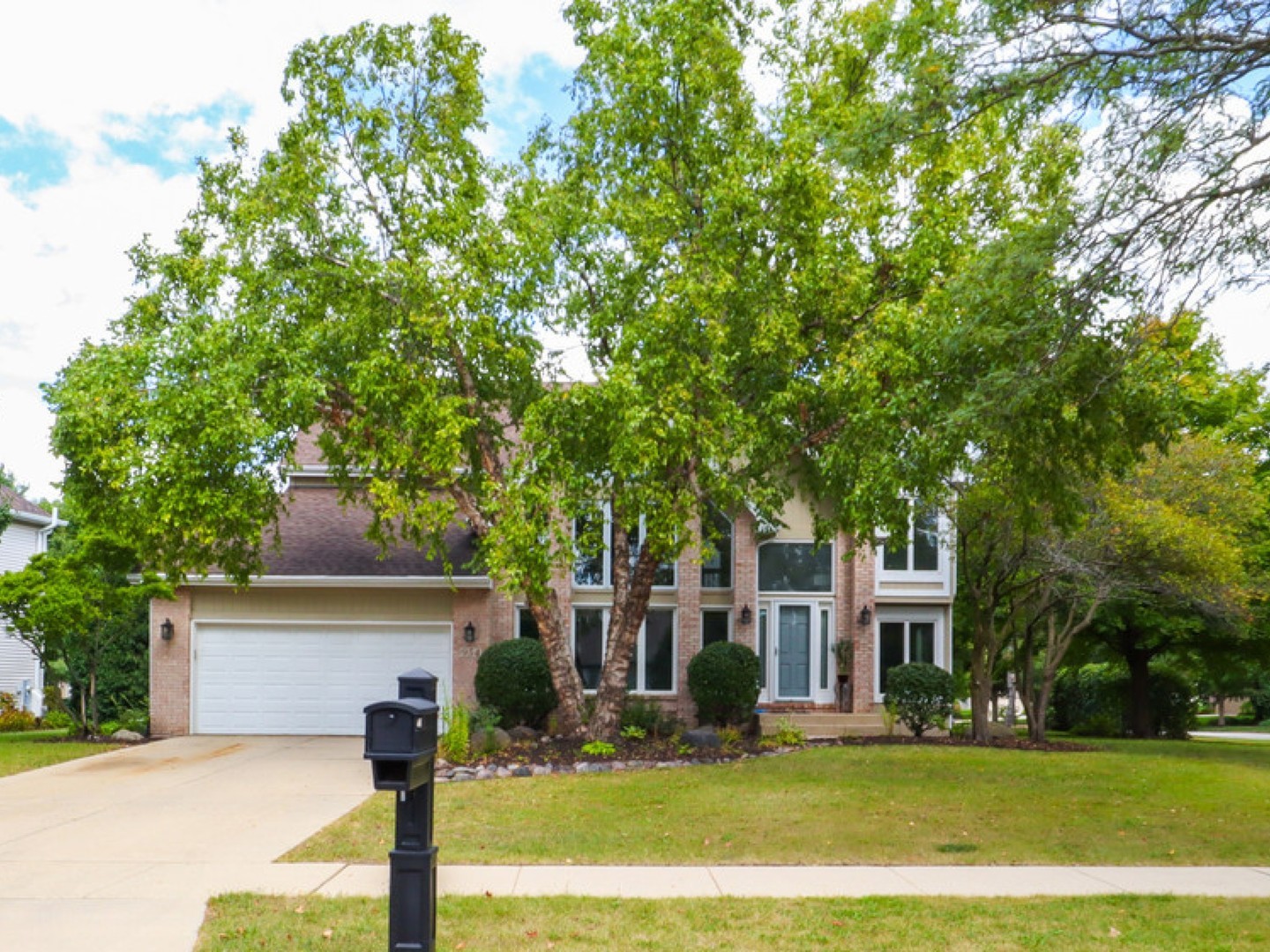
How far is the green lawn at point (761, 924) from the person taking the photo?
262 inches

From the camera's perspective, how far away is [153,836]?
409 inches

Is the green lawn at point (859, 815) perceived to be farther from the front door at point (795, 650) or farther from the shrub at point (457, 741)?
the front door at point (795, 650)

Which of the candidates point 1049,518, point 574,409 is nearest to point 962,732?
point 1049,518

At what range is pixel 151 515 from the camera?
15.2 metres

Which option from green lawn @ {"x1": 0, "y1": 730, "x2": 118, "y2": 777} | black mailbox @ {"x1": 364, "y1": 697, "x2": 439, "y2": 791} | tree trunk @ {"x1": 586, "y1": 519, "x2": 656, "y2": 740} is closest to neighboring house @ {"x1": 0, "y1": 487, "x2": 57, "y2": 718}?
green lawn @ {"x1": 0, "y1": 730, "x2": 118, "y2": 777}

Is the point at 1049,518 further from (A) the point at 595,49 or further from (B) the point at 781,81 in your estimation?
(A) the point at 595,49

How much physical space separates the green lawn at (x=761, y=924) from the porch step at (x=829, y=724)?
12.6 meters

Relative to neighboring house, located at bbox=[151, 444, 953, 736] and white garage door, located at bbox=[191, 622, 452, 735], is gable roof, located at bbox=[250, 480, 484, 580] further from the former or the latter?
white garage door, located at bbox=[191, 622, 452, 735]

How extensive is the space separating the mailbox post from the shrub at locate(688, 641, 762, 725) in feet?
47.5

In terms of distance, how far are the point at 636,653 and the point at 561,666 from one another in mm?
4457

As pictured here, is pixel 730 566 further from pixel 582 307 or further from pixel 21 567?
pixel 21 567

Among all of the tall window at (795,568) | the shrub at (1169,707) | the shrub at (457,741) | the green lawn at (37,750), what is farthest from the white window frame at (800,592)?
the green lawn at (37,750)

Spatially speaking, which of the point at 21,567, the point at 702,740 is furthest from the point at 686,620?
the point at 21,567

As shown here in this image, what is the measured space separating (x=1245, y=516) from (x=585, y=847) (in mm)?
13758
